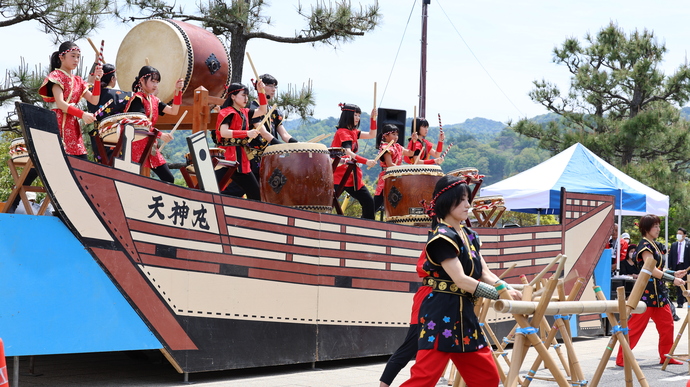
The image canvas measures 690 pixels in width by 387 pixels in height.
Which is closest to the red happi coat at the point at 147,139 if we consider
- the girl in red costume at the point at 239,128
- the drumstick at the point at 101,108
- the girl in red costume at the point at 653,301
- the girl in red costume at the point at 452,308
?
the drumstick at the point at 101,108

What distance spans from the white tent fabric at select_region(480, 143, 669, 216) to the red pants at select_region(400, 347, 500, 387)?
8.70 metres

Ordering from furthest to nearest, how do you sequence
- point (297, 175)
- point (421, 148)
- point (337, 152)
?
point (421, 148)
point (337, 152)
point (297, 175)

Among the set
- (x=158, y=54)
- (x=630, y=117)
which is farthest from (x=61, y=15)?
(x=630, y=117)

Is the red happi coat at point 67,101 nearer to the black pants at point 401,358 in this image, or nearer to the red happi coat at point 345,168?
the red happi coat at point 345,168

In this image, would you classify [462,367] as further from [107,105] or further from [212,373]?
[107,105]

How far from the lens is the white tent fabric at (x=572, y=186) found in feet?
41.2

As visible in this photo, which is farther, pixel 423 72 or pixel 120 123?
pixel 423 72

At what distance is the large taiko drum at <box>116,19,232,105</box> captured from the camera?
7570 mm

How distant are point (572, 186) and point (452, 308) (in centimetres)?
923

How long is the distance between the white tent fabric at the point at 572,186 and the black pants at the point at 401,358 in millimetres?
7616

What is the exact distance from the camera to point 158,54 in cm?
774

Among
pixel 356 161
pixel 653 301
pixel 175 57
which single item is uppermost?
pixel 175 57

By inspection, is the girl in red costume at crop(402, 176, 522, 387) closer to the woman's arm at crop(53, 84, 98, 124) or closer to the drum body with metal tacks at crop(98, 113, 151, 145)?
the drum body with metal tacks at crop(98, 113, 151, 145)

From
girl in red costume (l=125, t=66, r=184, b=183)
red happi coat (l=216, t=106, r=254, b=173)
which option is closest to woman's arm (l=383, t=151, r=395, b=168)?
red happi coat (l=216, t=106, r=254, b=173)
